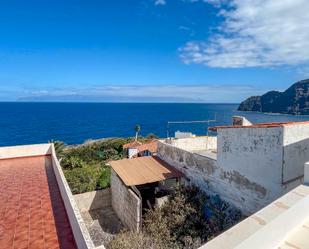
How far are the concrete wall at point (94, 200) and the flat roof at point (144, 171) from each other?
285 centimetres

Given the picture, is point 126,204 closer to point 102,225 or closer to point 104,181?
point 102,225

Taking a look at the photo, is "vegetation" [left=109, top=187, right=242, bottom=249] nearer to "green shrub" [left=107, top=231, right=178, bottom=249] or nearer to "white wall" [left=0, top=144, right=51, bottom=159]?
"green shrub" [left=107, top=231, right=178, bottom=249]

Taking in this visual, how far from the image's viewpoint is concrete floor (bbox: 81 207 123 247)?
13984 mm

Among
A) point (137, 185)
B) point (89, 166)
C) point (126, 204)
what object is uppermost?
point (137, 185)

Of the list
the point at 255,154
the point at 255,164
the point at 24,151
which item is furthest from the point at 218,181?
the point at 24,151

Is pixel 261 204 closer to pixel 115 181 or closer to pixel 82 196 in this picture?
pixel 115 181

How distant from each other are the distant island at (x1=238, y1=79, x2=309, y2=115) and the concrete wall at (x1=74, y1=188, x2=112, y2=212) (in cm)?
11203

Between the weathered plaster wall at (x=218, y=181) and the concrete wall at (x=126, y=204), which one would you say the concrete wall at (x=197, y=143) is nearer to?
the weathered plaster wall at (x=218, y=181)

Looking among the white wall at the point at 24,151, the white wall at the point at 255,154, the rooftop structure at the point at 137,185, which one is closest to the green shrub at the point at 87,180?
the rooftop structure at the point at 137,185

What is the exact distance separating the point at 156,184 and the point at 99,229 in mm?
3921

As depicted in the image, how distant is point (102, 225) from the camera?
15.5 meters

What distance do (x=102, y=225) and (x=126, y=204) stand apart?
214 cm

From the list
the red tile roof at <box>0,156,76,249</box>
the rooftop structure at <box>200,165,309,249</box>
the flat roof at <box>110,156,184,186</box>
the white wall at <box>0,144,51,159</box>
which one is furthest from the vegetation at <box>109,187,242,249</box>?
the white wall at <box>0,144,51,159</box>

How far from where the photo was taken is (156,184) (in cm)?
1606
